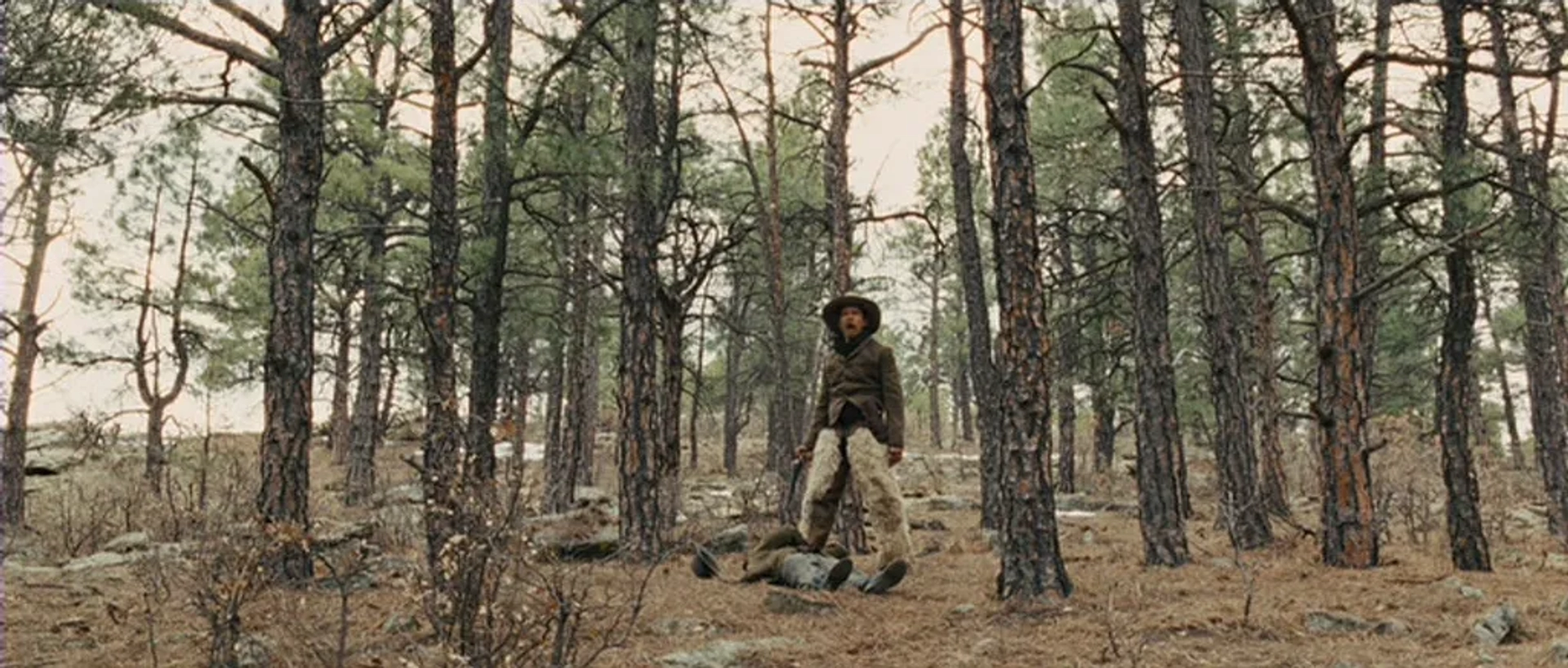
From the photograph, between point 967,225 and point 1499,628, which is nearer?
point 1499,628

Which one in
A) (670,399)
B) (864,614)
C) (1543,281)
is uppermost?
(1543,281)

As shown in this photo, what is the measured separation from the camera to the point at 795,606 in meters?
6.65

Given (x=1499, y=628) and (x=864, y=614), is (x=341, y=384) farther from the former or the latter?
(x=1499, y=628)

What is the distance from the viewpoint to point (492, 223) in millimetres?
10852

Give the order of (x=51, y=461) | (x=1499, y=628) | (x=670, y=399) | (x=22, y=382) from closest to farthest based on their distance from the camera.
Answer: (x=1499, y=628) < (x=670, y=399) < (x=22, y=382) < (x=51, y=461)

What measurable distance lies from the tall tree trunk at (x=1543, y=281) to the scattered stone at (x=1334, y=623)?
582 centimetres

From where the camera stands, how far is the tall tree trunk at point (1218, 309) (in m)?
10.2

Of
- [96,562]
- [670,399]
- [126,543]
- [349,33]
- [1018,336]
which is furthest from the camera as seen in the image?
[670,399]

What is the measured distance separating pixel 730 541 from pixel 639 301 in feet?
10.2

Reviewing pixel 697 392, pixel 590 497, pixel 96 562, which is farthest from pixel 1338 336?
pixel 697 392

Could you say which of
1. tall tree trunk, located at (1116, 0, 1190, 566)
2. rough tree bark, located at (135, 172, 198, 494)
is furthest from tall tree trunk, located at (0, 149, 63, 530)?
tall tree trunk, located at (1116, 0, 1190, 566)

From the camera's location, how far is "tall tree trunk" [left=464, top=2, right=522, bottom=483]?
9961 millimetres

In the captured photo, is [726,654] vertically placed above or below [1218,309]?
below

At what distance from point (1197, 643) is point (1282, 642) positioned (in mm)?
461
